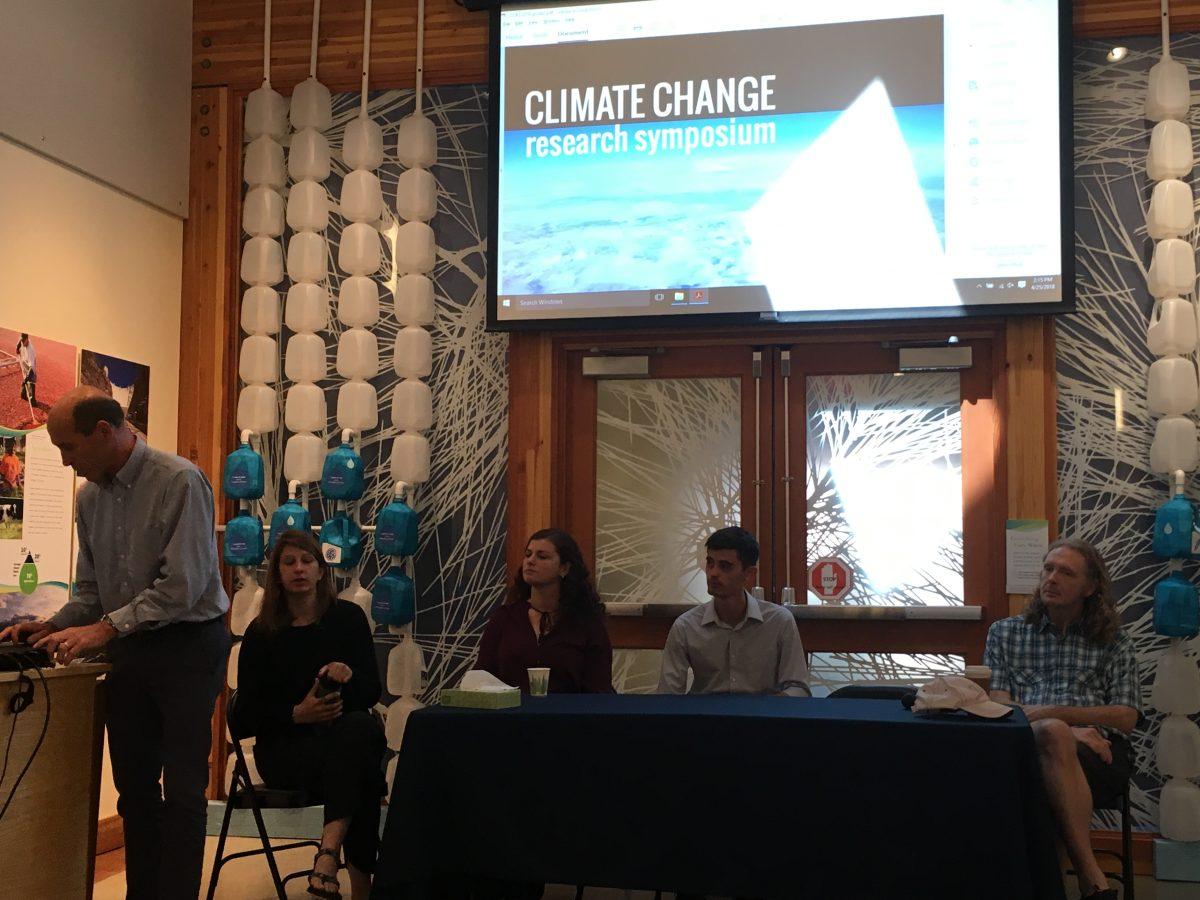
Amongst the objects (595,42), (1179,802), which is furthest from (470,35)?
(1179,802)

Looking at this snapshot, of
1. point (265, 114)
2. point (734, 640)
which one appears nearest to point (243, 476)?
point (265, 114)

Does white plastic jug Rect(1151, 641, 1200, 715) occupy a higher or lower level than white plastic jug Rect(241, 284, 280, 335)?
lower

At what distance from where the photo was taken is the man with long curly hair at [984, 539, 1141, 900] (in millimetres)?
3156

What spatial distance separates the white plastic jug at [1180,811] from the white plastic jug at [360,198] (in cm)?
367

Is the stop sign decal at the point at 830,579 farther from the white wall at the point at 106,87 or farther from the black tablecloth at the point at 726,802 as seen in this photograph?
the white wall at the point at 106,87

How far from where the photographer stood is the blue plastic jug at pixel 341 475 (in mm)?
4695

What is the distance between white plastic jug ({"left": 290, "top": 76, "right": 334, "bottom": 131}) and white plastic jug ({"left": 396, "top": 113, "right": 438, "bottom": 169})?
37cm

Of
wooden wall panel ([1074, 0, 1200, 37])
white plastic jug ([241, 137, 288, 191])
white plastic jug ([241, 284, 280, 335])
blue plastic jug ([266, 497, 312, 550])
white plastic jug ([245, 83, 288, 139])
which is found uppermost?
wooden wall panel ([1074, 0, 1200, 37])

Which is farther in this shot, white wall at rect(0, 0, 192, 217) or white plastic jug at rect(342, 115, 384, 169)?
white plastic jug at rect(342, 115, 384, 169)

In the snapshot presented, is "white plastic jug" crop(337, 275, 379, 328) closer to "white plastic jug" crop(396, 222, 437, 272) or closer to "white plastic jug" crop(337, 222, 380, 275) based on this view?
"white plastic jug" crop(337, 222, 380, 275)

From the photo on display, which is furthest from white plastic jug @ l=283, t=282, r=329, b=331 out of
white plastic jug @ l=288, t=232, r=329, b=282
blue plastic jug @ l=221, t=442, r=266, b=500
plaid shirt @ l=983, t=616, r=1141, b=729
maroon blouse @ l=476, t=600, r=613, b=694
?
plaid shirt @ l=983, t=616, r=1141, b=729

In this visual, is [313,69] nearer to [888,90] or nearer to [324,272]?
[324,272]

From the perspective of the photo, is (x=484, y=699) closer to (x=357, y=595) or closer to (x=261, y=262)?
(x=357, y=595)

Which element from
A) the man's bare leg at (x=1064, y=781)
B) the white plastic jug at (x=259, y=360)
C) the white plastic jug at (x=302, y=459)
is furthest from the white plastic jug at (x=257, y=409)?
the man's bare leg at (x=1064, y=781)
